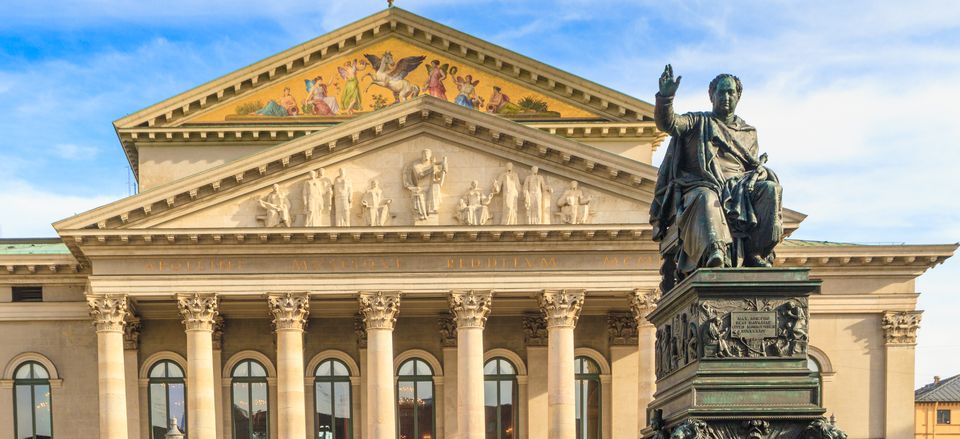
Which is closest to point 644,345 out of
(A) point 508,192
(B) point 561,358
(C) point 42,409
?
(B) point 561,358

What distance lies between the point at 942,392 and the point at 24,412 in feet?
279

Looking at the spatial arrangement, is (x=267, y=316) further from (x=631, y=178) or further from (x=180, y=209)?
(x=631, y=178)

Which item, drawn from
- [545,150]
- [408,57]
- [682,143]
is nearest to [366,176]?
[545,150]

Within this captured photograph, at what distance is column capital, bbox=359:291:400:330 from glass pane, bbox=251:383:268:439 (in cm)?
715

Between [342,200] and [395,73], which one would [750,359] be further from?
[395,73]

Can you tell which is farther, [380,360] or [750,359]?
[380,360]

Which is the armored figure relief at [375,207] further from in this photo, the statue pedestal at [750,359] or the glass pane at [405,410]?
the statue pedestal at [750,359]

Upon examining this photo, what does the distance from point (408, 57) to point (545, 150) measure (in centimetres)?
1043

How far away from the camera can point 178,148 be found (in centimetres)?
5900

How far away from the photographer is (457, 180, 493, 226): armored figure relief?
50406 millimetres

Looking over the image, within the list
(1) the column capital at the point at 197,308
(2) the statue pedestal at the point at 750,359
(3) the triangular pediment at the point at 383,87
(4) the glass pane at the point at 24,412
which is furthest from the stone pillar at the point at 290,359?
(2) the statue pedestal at the point at 750,359

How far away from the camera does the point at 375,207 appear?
5044 cm

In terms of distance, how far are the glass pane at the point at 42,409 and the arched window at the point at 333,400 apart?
30.4 ft

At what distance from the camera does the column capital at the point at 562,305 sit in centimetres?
5056
